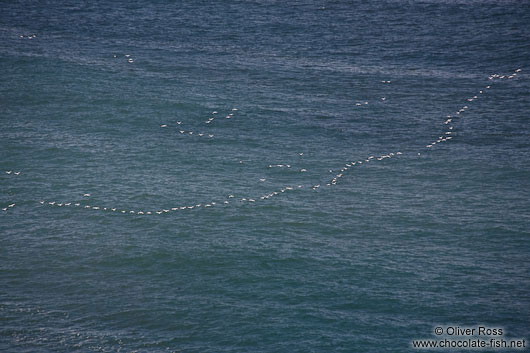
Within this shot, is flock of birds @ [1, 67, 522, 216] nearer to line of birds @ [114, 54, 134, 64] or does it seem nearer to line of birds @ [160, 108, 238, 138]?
line of birds @ [160, 108, 238, 138]

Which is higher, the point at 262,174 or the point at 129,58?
the point at 129,58

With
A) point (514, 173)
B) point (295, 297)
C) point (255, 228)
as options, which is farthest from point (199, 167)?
point (514, 173)

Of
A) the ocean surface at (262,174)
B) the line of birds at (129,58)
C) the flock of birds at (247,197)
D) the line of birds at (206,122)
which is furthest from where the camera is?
the line of birds at (129,58)

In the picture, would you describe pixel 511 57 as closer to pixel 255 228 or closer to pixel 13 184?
pixel 255 228

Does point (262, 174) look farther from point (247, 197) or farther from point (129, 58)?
point (129, 58)

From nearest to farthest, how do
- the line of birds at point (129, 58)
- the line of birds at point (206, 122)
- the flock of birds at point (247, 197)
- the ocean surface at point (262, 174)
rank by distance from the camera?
the ocean surface at point (262, 174) < the flock of birds at point (247, 197) < the line of birds at point (206, 122) < the line of birds at point (129, 58)

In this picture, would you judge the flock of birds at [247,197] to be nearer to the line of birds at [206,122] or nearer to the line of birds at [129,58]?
the line of birds at [206,122]

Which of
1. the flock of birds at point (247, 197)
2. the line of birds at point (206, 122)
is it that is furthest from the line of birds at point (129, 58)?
the flock of birds at point (247, 197)

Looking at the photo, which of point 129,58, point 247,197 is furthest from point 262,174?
point 129,58
